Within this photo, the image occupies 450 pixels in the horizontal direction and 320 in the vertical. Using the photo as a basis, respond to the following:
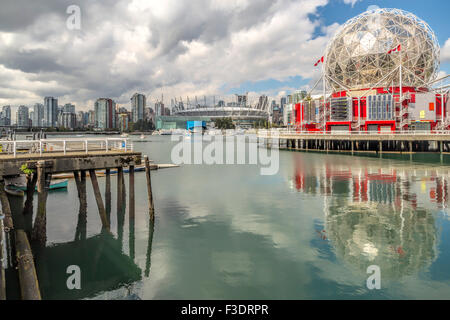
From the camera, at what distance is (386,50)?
2721 inches

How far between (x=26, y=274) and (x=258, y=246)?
902cm

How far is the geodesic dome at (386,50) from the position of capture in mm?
69188

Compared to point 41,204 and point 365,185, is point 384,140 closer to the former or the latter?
point 365,185

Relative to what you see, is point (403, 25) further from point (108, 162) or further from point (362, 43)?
point (108, 162)

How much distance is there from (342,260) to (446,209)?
12.4 m

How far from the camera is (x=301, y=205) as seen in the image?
22.2 m

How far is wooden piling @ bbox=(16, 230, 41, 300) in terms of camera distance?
30.5ft

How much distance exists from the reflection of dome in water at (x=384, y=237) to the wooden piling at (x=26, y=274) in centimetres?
1115

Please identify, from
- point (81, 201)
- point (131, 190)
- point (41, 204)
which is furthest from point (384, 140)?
point (41, 204)

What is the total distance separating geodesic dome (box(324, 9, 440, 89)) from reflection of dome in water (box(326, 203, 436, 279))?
5836 cm

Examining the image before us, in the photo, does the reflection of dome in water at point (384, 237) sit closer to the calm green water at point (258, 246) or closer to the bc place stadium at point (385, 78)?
the calm green water at point (258, 246)

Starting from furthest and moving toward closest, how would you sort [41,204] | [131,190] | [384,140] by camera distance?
[384,140] < [131,190] < [41,204]

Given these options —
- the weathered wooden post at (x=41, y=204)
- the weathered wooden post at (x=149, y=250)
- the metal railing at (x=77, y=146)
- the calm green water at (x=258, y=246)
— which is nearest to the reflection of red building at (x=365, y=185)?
the calm green water at (x=258, y=246)
